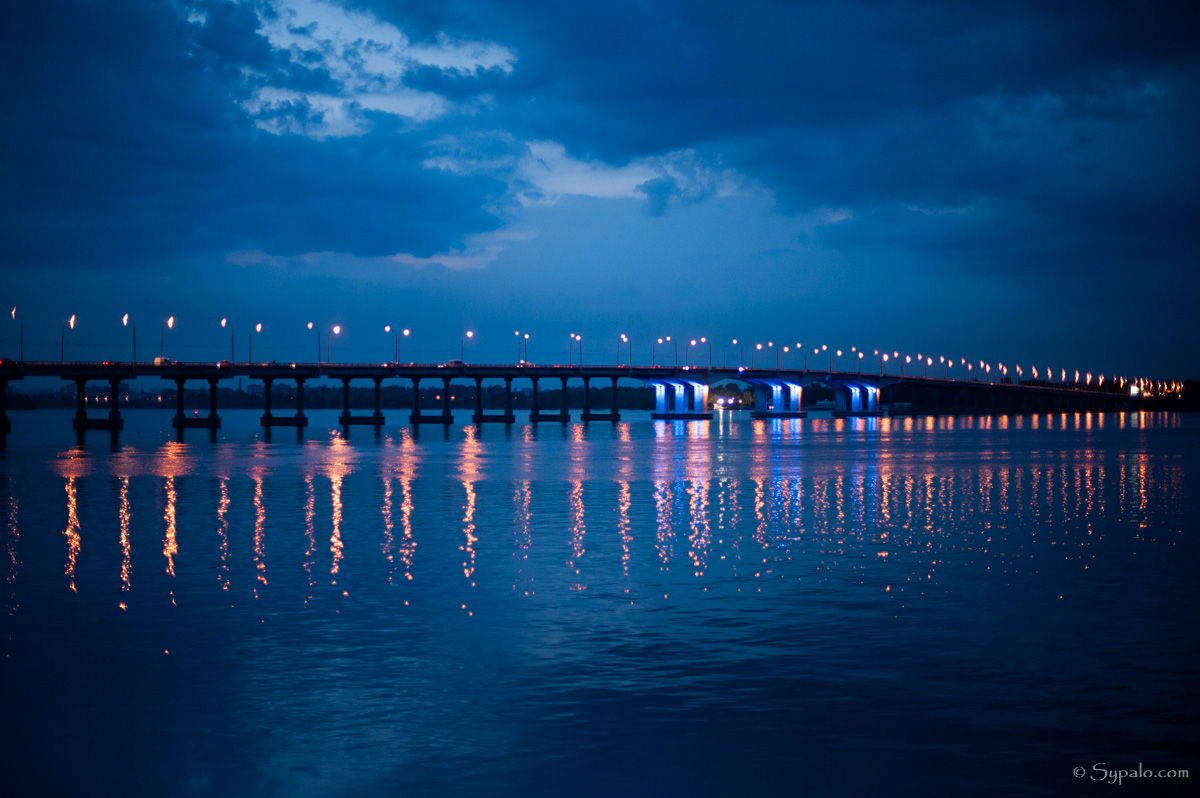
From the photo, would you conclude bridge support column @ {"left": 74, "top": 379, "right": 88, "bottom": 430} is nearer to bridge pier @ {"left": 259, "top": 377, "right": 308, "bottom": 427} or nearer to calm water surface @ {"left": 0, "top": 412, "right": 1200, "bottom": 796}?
bridge pier @ {"left": 259, "top": 377, "right": 308, "bottom": 427}

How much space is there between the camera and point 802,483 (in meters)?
51.3

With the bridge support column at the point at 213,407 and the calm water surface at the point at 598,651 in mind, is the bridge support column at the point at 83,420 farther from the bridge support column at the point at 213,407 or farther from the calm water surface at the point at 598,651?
the calm water surface at the point at 598,651

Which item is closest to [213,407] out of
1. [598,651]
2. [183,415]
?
[183,415]

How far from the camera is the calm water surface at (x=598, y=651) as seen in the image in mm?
11625

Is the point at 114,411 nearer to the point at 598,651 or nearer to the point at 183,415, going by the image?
the point at 183,415

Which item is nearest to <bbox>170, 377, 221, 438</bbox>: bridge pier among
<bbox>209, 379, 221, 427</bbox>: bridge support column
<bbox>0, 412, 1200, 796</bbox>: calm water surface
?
<bbox>209, 379, 221, 427</bbox>: bridge support column

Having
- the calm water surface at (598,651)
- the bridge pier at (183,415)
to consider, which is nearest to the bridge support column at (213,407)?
the bridge pier at (183,415)

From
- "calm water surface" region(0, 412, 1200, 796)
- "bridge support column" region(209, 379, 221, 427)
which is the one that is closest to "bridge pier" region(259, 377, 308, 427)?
"bridge support column" region(209, 379, 221, 427)

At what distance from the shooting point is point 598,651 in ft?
53.6

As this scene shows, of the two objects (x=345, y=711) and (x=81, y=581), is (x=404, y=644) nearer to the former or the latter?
(x=345, y=711)

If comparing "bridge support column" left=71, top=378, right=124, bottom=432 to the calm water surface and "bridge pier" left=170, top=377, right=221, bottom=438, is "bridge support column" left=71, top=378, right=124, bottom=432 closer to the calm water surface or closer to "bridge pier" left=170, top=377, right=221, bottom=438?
"bridge pier" left=170, top=377, right=221, bottom=438

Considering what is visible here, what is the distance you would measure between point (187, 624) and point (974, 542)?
19451 millimetres

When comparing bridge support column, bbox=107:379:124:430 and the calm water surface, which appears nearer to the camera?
the calm water surface

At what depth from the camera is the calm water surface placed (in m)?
11.6
